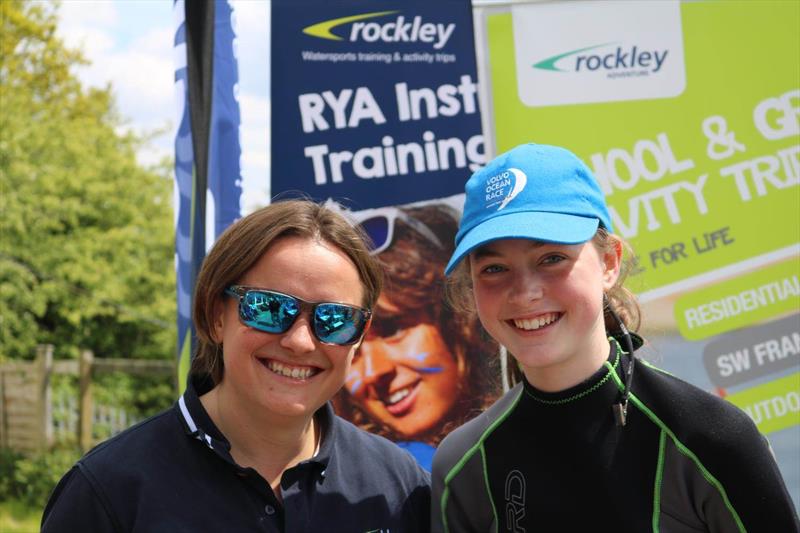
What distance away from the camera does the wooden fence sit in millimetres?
10703

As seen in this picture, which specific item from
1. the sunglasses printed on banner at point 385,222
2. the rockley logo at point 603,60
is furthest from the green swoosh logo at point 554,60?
the sunglasses printed on banner at point 385,222

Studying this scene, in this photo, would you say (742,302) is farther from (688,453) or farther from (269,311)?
(269,311)

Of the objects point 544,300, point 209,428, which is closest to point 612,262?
point 544,300

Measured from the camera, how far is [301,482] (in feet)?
7.32

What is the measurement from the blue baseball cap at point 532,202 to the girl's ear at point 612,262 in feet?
0.21

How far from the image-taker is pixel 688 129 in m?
3.51

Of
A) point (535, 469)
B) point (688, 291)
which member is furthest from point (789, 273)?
point (535, 469)

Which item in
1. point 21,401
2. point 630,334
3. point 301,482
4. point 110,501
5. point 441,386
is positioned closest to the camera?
point 110,501

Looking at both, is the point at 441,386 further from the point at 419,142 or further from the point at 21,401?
the point at 21,401

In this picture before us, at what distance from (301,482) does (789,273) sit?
7.15 ft

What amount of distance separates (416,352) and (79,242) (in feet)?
31.8

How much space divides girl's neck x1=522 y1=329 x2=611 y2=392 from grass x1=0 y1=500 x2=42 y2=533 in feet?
26.1

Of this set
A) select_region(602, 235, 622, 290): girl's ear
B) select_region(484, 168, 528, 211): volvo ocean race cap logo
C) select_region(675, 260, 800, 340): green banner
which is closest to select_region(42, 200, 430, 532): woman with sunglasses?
select_region(484, 168, 528, 211): volvo ocean race cap logo

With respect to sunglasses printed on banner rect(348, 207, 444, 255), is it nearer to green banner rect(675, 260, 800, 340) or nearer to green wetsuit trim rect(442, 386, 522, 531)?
green banner rect(675, 260, 800, 340)
